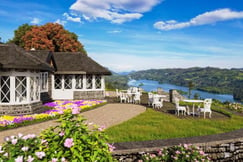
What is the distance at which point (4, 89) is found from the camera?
1219 cm

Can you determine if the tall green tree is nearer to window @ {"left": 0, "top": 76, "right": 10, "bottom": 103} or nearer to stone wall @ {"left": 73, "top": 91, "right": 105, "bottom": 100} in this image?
stone wall @ {"left": 73, "top": 91, "right": 105, "bottom": 100}

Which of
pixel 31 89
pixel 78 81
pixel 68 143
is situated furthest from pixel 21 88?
pixel 68 143

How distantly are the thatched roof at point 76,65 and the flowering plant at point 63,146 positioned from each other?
1570cm

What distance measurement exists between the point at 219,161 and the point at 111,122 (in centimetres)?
523

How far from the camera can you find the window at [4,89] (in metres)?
11.6

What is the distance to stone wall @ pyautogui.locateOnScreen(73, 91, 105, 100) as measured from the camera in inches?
748

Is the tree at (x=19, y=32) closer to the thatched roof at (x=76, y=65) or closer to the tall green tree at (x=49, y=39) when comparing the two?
Result: the tall green tree at (x=49, y=39)

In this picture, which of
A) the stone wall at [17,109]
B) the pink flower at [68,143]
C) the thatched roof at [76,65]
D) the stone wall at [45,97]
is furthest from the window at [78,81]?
the pink flower at [68,143]

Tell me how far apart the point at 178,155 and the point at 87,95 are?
1510cm

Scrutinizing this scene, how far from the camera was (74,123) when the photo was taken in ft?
10.6

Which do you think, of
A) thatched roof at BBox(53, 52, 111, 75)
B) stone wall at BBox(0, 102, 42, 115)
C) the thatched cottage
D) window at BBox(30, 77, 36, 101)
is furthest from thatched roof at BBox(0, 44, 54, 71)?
thatched roof at BBox(53, 52, 111, 75)

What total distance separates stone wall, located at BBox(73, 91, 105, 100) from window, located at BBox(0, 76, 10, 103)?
7216 mm

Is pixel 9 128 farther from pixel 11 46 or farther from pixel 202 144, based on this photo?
pixel 202 144

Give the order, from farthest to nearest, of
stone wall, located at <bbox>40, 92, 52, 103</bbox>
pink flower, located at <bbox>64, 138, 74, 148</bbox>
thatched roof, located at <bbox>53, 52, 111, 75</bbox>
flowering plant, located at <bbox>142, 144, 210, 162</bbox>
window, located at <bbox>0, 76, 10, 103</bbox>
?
1. thatched roof, located at <bbox>53, 52, 111, 75</bbox>
2. stone wall, located at <bbox>40, 92, 52, 103</bbox>
3. window, located at <bbox>0, 76, 10, 103</bbox>
4. flowering plant, located at <bbox>142, 144, 210, 162</bbox>
5. pink flower, located at <bbox>64, 138, 74, 148</bbox>
